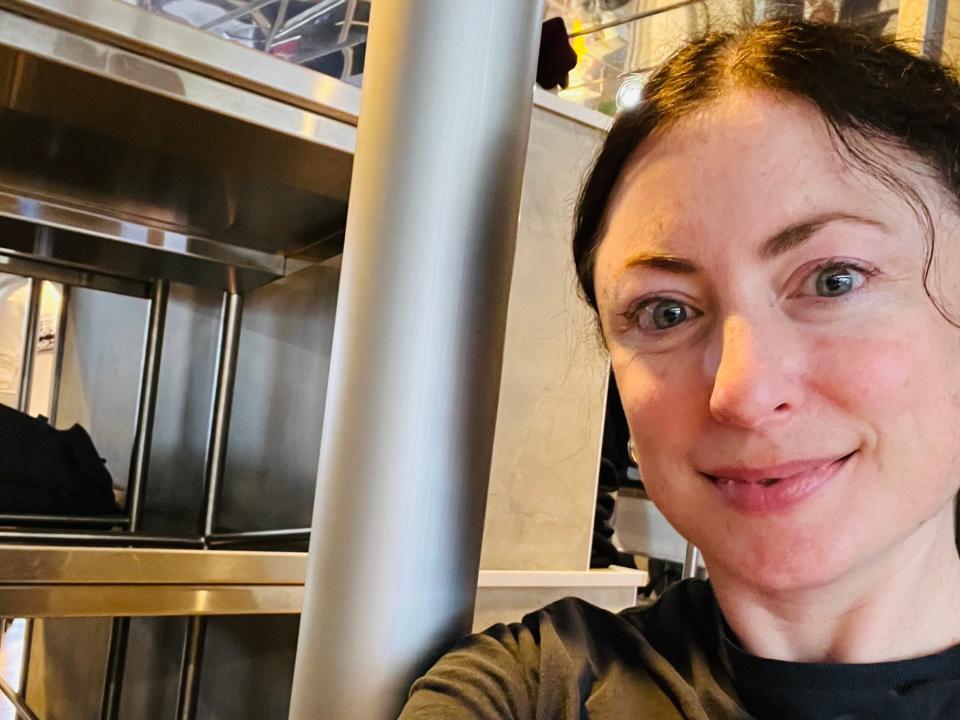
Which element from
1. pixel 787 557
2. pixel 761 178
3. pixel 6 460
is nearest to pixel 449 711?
pixel 787 557

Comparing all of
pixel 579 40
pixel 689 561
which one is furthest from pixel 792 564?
pixel 579 40

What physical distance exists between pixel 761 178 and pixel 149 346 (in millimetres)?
848

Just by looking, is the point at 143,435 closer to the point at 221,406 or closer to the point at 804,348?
the point at 221,406

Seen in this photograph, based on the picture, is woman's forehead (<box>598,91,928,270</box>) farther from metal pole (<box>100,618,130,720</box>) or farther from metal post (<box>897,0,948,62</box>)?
metal pole (<box>100,618,130,720</box>)

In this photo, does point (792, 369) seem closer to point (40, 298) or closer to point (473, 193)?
point (473, 193)

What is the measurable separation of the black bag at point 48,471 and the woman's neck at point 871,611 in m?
0.69

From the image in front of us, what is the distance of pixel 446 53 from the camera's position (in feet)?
1.29

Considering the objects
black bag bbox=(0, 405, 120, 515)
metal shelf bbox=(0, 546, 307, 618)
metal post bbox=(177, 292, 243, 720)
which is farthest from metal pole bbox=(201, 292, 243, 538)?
metal shelf bbox=(0, 546, 307, 618)

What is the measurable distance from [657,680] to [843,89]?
310 mm

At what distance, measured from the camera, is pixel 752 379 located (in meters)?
0.40

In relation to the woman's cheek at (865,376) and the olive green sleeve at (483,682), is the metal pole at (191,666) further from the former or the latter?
the woman's cheek at (865,376)

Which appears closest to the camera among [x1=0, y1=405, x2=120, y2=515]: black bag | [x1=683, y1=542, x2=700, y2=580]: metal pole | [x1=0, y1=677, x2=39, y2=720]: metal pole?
[x1=0, y1=405, x2=120, y2=515]: black bag

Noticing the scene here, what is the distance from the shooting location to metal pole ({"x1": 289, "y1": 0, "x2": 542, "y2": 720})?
0.38 meters

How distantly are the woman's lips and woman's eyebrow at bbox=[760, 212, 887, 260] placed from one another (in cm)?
10
